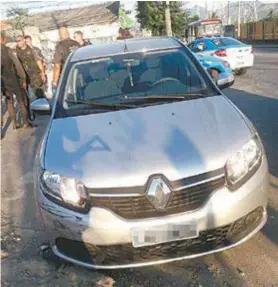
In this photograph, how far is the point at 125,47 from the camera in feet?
14.3

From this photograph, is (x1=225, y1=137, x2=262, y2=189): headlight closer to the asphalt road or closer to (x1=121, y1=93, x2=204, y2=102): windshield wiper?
the asphalt road

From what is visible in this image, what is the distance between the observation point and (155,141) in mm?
2902

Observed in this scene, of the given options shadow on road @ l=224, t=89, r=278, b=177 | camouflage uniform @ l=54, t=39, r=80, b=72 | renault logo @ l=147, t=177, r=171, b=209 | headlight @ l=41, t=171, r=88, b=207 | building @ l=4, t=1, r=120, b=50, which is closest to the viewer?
renault logo @ l=147, t=177, r=171, b=209

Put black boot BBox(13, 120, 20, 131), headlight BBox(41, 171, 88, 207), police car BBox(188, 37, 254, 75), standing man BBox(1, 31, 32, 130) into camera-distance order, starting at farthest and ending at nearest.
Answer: police car BBox(188, 37, 254, 75) < black boot BBox(13, 120, 20, 131) < standing man BBox(1, 31, 32, 130) < headlight BBox(41, 171, 88, 207)

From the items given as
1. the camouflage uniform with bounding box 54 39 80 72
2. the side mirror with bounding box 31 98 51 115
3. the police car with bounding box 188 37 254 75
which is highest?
the side mirror with bounding box 31 98 51 115

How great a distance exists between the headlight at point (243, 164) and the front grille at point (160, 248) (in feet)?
0.87

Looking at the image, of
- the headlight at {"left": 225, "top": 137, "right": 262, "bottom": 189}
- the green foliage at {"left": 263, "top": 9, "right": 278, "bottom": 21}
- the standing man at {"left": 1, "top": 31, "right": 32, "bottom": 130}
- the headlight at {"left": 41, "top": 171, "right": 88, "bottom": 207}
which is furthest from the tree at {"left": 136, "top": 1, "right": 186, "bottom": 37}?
the headlight at {"left": 41, "top": 171, "right": 88, "bottom": 207}

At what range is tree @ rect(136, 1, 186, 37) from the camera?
40875 millimetres

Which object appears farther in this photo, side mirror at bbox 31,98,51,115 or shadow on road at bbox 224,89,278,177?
shadow on road at bbox 224,89,278,177

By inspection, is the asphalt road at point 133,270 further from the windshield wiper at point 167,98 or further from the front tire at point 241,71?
the front tire at point 241,71

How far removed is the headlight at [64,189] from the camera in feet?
8.80

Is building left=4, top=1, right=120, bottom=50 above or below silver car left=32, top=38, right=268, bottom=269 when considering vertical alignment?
below

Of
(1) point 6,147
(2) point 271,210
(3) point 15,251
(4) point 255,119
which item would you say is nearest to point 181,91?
(2) point 271,210

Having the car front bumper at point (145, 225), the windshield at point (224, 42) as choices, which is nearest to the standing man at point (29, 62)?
the car front bumper at point (145, 225)
